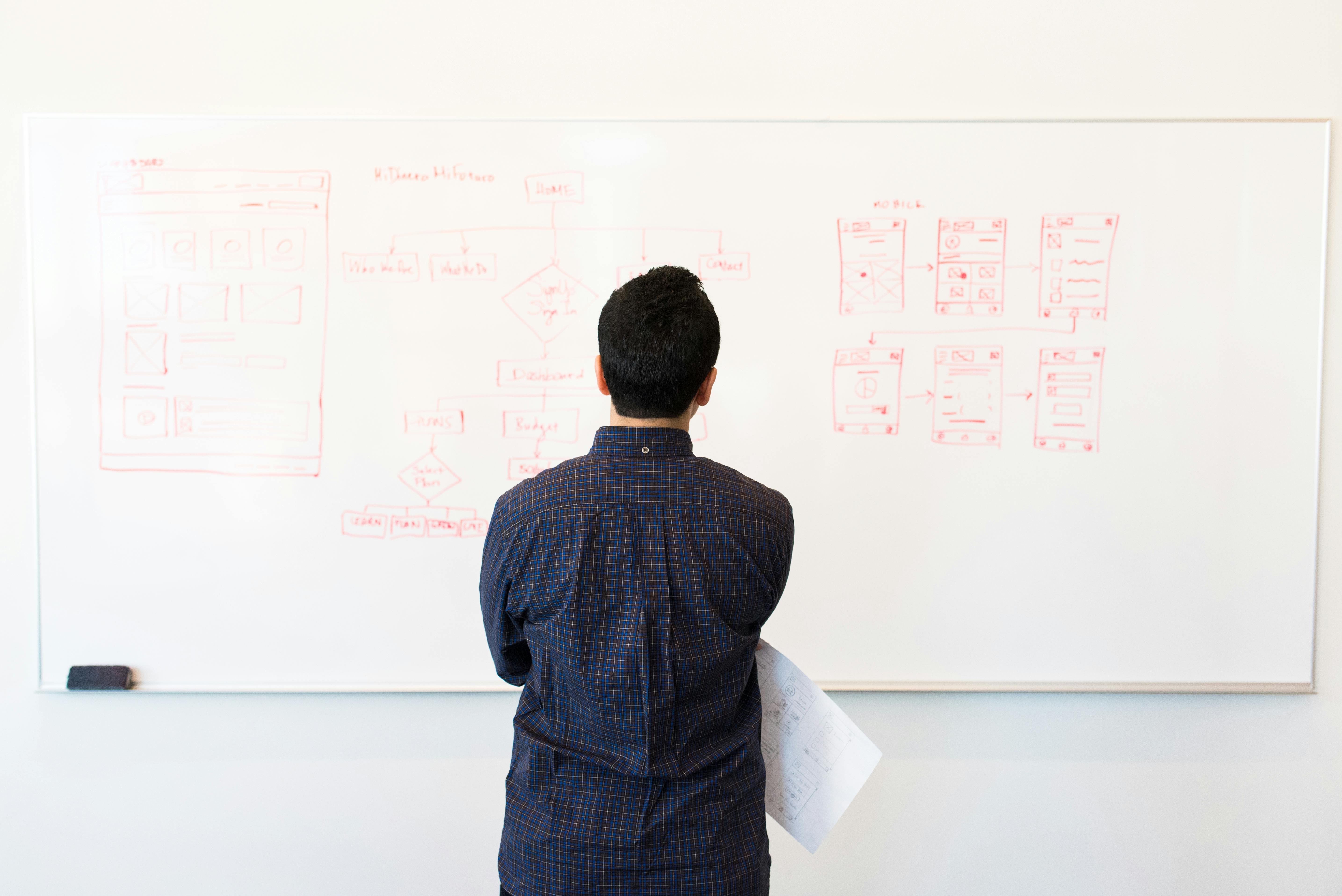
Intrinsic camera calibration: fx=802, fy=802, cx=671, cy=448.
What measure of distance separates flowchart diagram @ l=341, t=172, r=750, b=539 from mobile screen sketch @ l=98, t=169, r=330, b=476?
0.15 metres

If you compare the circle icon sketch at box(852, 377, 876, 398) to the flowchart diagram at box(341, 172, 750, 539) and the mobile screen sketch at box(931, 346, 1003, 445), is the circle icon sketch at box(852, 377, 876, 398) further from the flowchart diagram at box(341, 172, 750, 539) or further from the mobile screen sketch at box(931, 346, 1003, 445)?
the flowchart diagram at box(341, 172, 750, 539)

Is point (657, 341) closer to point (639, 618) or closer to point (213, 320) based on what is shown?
point (639, 618)

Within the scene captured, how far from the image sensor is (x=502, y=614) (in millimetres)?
1093

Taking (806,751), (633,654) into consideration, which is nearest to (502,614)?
(633,654)

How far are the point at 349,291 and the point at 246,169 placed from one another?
34 centimetres

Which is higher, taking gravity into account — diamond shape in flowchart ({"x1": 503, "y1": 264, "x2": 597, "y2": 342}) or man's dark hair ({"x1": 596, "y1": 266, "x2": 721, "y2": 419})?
diamond shape in flowchart ({"x1": 503, "y1": 264, "x2": 597, "y2": 342})

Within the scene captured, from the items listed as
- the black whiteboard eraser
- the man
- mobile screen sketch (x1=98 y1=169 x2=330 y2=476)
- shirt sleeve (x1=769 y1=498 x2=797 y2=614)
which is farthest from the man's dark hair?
the black whiteboard eraser

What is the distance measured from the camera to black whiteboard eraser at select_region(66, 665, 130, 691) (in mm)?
1762

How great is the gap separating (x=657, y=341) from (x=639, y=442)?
0.13 metres

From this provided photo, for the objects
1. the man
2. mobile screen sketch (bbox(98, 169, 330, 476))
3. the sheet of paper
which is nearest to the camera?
the man

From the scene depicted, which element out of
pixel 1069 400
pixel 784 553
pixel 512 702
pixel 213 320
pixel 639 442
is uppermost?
pixel 213 320

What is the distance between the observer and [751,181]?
1.75 meters

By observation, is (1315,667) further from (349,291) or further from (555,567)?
(349,291)

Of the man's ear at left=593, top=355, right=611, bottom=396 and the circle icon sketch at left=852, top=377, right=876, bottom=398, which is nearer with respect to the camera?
the man's ear at left=593, top=355, right=611, bottom=396
